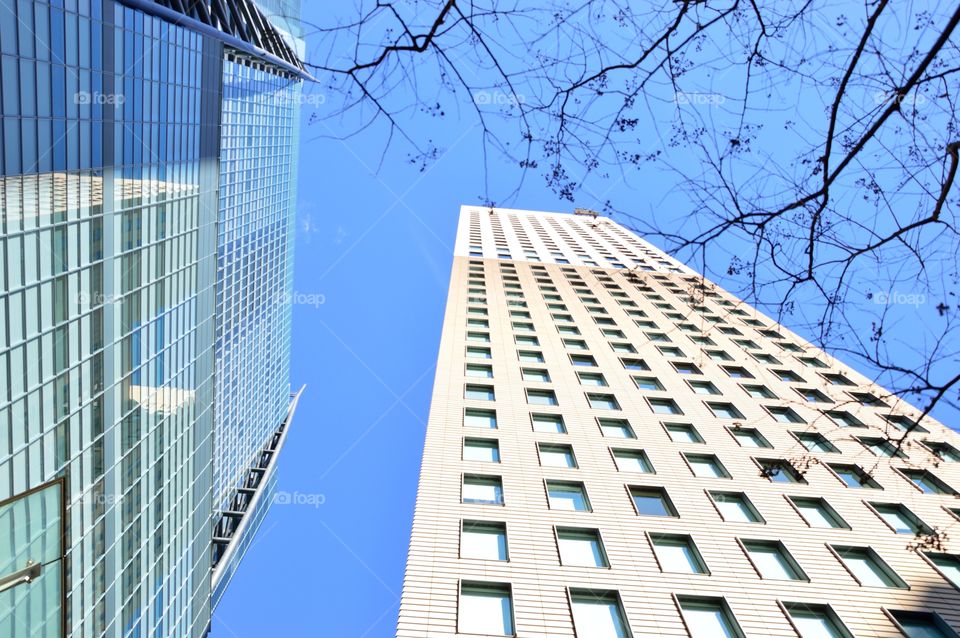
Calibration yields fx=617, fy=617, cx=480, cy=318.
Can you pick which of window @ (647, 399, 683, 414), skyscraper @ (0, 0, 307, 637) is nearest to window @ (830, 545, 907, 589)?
window @ (647, 399, 683, 414)

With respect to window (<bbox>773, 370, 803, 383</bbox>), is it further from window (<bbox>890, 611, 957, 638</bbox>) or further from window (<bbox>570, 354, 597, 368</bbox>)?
window (<bbox>890, 611, 957, 638</bbox>)

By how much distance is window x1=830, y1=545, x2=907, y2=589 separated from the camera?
17.8 meters

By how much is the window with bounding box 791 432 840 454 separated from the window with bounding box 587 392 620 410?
7426mm

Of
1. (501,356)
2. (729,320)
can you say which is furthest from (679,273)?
(501,356)

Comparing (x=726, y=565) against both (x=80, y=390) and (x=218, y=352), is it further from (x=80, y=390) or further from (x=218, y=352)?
(x=218, y=352)

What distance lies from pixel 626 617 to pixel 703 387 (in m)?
16.3

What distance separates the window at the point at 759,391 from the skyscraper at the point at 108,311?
82.5 feet

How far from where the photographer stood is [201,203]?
33.0m

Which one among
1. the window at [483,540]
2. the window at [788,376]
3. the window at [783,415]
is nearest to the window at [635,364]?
the window at [783,415]

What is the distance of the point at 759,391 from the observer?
1185 inches

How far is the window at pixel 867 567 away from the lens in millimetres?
17781

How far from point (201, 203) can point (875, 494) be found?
110 feet

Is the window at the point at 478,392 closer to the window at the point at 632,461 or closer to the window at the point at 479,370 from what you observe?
the window at the point at 479,370
